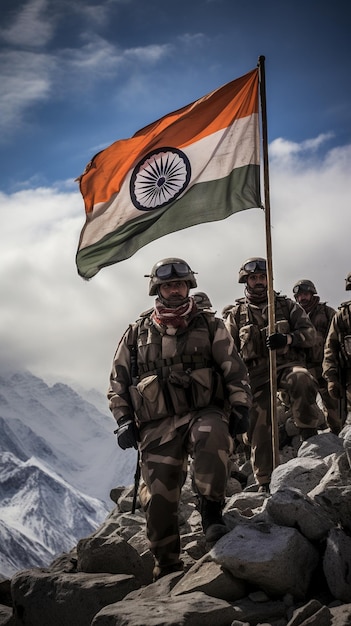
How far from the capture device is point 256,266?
10.6 m

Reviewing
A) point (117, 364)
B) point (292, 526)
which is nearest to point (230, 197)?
point (117, 364)

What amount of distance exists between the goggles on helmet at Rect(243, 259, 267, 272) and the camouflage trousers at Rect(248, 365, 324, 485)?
1.67 meters

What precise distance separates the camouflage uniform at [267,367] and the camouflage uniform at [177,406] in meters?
2.57

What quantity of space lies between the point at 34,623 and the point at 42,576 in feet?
1.45

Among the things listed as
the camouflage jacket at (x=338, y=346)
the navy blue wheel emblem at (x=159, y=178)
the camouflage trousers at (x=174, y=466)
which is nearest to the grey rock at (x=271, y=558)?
the camouflage trousers at (x=174, y=466)

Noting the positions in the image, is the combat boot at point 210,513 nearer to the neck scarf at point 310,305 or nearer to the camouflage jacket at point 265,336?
the camouflage jacket at point 265,336

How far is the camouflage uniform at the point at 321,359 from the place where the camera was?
11.8 meters

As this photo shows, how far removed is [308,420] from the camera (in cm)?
974

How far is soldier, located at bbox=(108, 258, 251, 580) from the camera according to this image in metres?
A: 6.62

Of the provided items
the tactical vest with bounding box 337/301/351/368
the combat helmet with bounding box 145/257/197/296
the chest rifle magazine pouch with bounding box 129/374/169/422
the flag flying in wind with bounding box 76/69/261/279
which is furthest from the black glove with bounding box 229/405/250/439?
the tactical vest with bounding box 337/301/351/368

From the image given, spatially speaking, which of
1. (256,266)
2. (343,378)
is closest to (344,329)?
(343,378)

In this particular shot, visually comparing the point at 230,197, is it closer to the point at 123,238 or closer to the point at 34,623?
the point at 123,238

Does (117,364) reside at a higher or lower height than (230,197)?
lower

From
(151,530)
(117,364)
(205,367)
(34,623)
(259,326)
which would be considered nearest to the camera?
(34,623)
